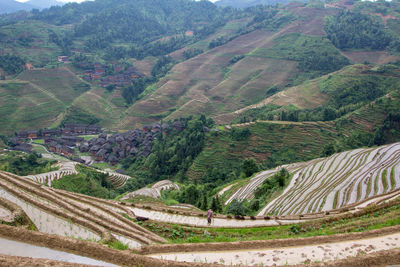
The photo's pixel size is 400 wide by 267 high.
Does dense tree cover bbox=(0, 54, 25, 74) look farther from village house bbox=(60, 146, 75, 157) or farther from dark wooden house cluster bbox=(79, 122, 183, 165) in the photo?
dark wooden house cluster bbox=(79, 122, 183, 165)

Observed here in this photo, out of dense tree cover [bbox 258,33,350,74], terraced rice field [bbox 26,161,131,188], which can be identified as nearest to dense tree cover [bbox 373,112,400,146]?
dense tree cover [bbox 258,33,350,74]

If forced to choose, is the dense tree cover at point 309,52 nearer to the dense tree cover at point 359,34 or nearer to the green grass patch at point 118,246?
the dense tree cover at point 359,34

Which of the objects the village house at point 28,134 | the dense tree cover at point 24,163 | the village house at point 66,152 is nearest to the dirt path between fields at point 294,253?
the dense tree cover at point 24,163

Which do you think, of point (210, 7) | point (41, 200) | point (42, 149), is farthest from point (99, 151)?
point (210, 7)

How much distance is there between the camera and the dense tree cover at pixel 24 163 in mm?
34459

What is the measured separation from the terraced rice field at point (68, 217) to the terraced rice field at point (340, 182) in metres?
10.4

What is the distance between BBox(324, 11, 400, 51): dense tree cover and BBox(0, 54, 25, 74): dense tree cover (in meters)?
82.7

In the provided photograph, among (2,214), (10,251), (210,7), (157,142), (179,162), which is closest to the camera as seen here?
(10,251)

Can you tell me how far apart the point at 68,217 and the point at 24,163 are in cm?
3134

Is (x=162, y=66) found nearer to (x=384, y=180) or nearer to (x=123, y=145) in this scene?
(x=123, y=145)

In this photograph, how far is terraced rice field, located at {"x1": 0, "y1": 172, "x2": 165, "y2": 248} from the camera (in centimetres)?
1024

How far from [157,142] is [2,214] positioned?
37812 millimetres

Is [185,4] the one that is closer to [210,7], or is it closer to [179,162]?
[210,7]

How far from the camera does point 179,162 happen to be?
39.0 metres
